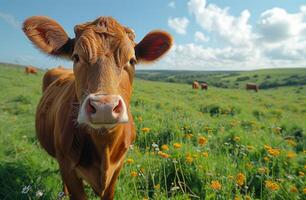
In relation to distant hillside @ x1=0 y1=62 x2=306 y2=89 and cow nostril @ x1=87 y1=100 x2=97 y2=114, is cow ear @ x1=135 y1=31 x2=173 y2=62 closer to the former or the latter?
cow nostril @ x1=87 y1=100 x2=97 y2=114

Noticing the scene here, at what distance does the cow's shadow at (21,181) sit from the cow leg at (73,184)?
47 cm

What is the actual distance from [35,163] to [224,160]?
266 cm

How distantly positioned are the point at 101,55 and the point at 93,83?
35 cm

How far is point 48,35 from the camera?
3.29 m

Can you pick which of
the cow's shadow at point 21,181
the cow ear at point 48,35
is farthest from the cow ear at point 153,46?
the cow's shadow at point 21,181

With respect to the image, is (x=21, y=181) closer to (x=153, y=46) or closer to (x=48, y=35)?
(x=48, y=35)

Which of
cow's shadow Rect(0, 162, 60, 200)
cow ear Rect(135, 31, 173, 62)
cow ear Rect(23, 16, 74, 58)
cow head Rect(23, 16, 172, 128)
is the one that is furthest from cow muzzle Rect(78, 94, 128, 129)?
cow's shadow Rect(0, 162, 60, 200)

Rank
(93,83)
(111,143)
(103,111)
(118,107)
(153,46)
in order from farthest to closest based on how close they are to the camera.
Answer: (153,46)
(111,143)
(93,83)
(118,107)
(103,111)

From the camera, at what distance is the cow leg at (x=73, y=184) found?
124 inches

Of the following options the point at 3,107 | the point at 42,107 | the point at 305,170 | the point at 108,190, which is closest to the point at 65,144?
the point at 108,190

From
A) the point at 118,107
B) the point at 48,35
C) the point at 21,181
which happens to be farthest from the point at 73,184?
the point at 48,35

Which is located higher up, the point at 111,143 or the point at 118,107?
the point at 118,107

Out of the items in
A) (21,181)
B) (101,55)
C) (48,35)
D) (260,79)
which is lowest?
(260,79)

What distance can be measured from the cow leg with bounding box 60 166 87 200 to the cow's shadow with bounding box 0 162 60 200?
0.47 meters
